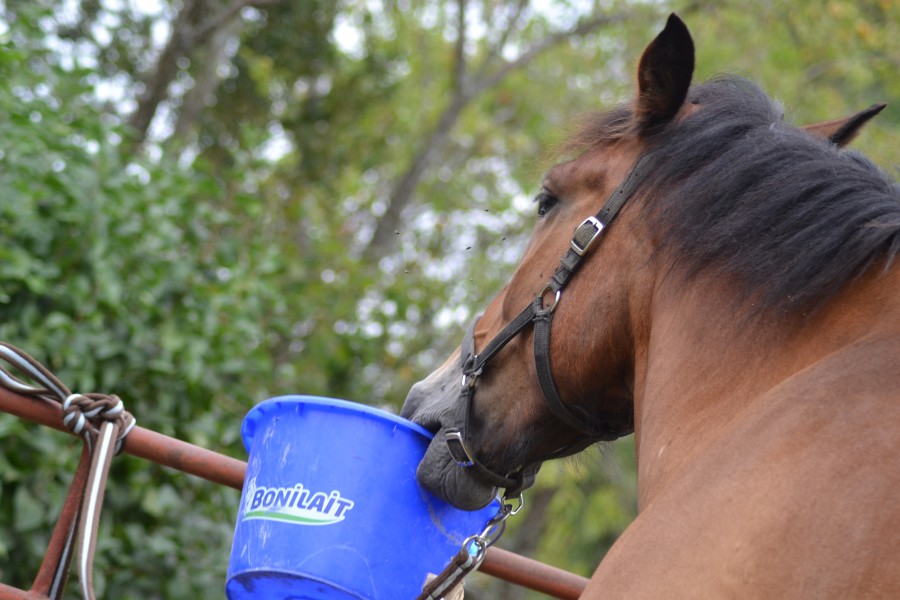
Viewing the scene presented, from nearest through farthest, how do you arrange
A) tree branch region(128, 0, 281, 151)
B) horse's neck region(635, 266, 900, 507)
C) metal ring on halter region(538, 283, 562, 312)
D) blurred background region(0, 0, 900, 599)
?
1. horse's neck region(635, 266, 900, 507)
2. metal ring on halter region(538, 283, 562, 312)
3. blurred background region(0, 0, 900, 599)
4. tree branch region(128, 0, 281, 151)

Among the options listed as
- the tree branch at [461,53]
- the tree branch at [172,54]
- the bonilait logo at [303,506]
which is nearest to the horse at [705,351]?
the bonilait logo at [303,506]

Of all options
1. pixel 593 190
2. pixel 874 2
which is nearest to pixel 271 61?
pixel 874 2

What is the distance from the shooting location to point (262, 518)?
6.99ft

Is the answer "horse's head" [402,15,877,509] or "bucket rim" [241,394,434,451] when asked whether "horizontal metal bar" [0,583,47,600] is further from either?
"horse's head" [402,15,877,509]

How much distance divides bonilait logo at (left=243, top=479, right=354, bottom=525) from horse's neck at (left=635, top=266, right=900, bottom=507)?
0.65 metres

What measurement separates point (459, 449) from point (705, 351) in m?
0.64

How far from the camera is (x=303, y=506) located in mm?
2094

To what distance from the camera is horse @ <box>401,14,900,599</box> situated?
4.77 feet

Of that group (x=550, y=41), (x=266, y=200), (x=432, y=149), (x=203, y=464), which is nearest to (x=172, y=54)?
(x=266, y=200)

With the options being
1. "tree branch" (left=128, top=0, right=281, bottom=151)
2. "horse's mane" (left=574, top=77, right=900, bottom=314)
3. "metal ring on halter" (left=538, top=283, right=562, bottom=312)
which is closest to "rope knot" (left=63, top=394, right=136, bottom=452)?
"metal ring on halter" (left=538, top=283, right=562, bottom=312)

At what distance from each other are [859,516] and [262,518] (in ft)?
4.14

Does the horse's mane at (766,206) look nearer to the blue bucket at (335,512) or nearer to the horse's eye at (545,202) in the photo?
the horse's eye at (545,202)

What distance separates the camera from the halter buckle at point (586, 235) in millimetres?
2152

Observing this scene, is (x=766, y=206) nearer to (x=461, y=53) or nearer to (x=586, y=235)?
(x=586, y=235)
